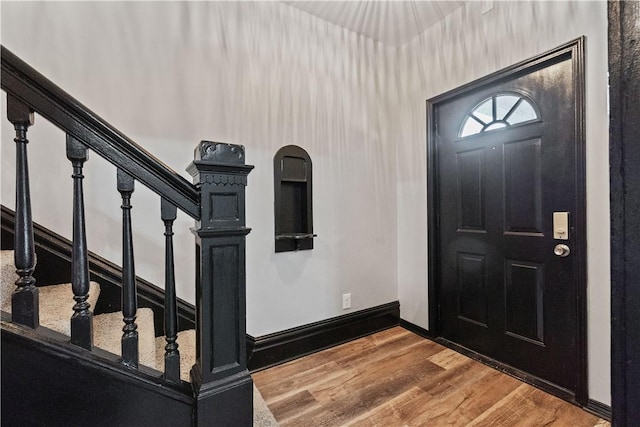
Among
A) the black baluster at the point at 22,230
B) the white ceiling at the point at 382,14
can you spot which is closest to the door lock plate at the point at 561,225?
the white ceiling at the point at 382,14

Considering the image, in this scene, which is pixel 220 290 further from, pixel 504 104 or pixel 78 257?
pixel 504 104

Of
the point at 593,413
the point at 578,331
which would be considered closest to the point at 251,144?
the point at 578,331

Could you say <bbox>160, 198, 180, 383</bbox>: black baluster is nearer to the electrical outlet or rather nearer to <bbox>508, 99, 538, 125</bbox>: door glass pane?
the electrical outlet

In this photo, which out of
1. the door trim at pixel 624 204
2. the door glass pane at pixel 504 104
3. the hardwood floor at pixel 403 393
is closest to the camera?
the door trim at pixel 624 204

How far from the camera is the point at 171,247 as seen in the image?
958mm

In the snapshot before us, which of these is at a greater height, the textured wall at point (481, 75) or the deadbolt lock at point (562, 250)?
the textured wall at point (481, 75)

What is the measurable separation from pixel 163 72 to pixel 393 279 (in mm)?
2386

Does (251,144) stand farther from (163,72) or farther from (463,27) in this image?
(463,27)

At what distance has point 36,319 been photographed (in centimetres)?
81

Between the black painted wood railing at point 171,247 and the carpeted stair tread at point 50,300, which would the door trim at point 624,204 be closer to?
the black painted wood railing at point 171,247

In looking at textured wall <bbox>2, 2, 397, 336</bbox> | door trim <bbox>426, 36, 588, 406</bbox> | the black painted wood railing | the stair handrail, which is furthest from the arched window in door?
the stair handrail

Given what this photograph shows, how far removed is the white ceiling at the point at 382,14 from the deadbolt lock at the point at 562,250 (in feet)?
6.07

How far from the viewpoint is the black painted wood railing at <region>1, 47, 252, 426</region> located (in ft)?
2.59

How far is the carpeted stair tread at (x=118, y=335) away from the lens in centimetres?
116
